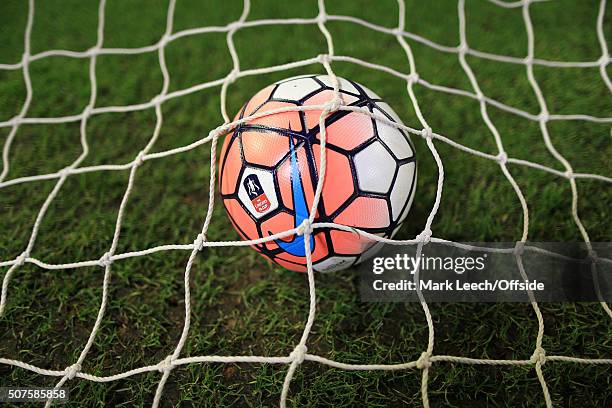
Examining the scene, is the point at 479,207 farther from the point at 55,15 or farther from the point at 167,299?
the point at 55,15

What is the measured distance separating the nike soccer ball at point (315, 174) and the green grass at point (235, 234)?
0.32 m

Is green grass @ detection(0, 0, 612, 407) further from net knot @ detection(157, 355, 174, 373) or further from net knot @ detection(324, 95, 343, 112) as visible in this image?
net knot @ detection(324, 95, 343, 112)

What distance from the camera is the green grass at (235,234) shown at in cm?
140

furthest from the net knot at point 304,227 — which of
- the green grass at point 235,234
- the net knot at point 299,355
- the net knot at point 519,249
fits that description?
the net knot at point 519,249

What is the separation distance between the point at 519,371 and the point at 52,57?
80.6 inches

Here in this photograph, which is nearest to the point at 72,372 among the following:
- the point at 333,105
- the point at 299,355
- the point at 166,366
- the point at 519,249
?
the point at 166,366

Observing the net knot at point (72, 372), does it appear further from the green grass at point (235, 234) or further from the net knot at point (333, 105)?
the net knot at point (333, 105)

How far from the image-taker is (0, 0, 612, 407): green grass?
1.40 meters

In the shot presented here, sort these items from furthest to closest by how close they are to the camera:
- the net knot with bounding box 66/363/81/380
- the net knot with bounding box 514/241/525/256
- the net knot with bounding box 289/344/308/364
→ the net knot with bounding box 514/241/525/256
the net knot with bounding box 66/363/81/380
the net knot with bounding box 289/344/308/364

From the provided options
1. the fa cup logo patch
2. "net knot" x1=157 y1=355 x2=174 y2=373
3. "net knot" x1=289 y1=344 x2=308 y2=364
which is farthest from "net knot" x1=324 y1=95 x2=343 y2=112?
"net knot" x1=157 y1=355 x2=174 y2=373

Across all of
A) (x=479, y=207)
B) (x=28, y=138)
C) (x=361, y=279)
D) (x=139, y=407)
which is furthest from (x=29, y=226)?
(x=479, y=207)

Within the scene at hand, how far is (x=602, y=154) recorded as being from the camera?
182 centimetres

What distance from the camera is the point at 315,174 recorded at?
118 centimetres

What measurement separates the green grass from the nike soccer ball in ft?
1.05
